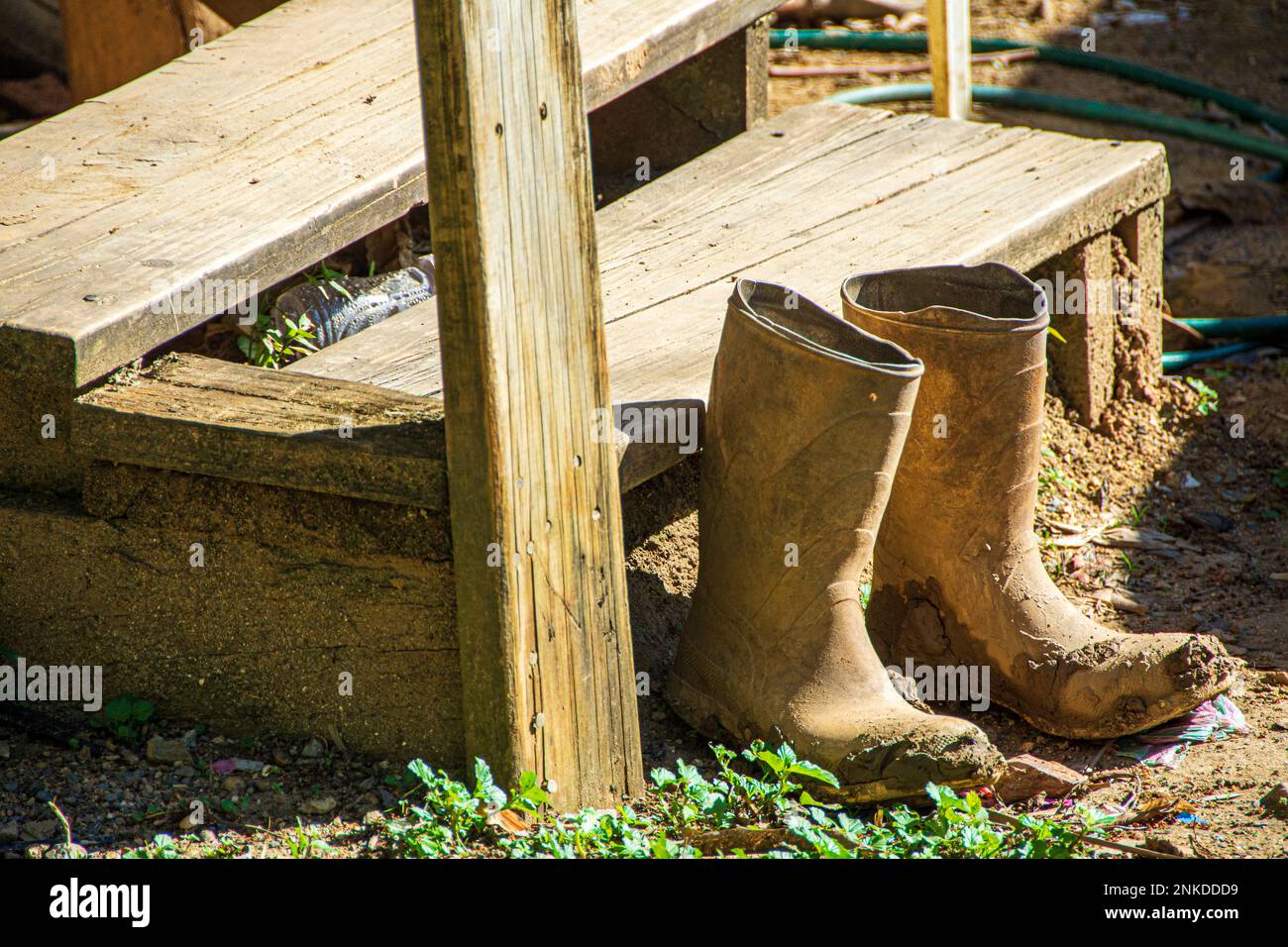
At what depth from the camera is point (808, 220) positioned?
345cm

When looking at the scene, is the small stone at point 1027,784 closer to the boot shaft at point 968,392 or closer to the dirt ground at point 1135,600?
the dirt ground at point 1135,600

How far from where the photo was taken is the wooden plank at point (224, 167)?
8.04ft

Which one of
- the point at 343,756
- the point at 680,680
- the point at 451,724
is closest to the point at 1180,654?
the point at 680,680

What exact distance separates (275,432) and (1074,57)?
5425 mm

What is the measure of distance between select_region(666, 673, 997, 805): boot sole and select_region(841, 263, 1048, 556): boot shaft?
0.55m

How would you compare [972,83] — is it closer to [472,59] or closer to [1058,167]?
[1058,167]

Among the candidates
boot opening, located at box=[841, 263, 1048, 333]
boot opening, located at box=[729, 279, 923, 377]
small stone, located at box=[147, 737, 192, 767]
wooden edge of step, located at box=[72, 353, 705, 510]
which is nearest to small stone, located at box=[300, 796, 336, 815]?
small stone, located at box=[147, 737, 192, 767]

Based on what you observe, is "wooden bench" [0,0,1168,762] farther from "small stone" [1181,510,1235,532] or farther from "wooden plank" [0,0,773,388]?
"small stone" [1181,510,1235,532]

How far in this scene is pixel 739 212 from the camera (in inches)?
138

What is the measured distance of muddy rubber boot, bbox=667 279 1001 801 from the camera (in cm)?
241

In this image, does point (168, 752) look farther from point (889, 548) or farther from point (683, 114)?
point (683, 114)

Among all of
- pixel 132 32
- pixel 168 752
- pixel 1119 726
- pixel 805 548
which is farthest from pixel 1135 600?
pixel 132 32
